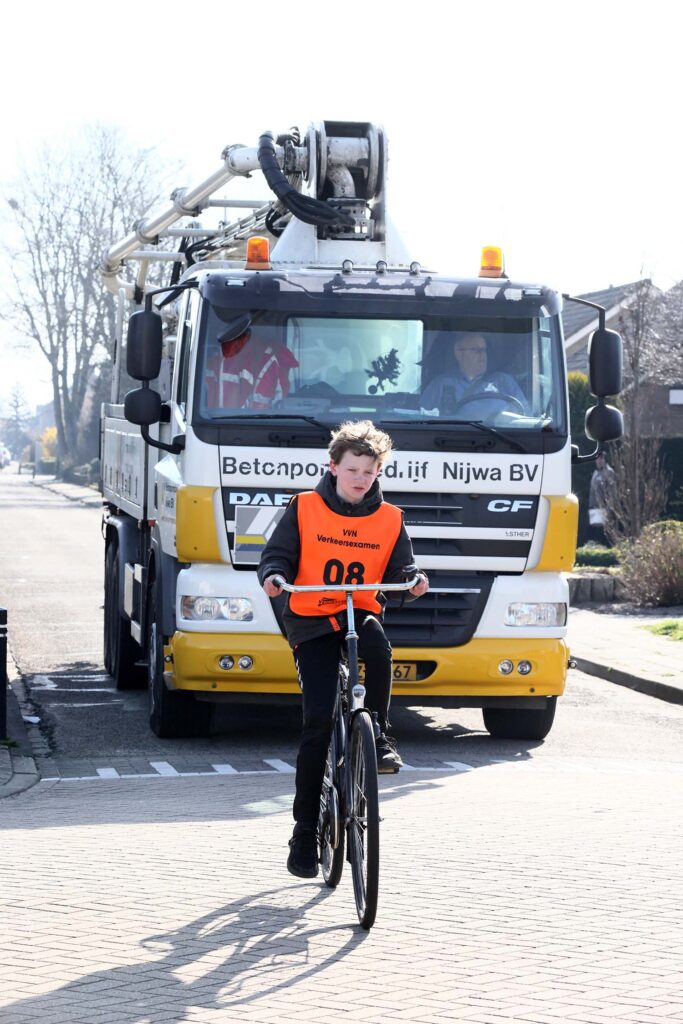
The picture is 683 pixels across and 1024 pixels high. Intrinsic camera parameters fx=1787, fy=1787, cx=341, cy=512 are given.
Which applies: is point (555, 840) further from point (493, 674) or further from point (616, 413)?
point (616, 413)

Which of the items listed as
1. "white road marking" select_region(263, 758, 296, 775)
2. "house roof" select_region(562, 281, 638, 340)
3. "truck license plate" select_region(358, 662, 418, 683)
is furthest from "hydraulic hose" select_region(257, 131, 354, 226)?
"house roof" select_region(562, 281, 638, 340)

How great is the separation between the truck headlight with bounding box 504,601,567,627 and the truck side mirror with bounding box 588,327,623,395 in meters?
1.27

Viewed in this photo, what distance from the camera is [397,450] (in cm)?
1020

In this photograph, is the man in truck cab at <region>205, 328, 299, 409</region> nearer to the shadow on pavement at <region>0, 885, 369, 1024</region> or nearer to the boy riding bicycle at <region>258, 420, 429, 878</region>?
the boy riding bicycle at <region>258, 420, 429, 878</region>

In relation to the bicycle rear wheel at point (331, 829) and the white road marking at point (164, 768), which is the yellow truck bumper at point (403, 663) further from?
the bicycle rear wheel at point (331, 829)

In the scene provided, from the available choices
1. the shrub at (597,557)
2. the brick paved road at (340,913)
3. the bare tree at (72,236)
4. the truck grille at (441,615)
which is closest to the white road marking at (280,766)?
the brick paved road at (340,913)

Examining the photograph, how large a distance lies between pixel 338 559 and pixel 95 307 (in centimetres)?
7547

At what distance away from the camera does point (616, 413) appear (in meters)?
Answer: 10.6

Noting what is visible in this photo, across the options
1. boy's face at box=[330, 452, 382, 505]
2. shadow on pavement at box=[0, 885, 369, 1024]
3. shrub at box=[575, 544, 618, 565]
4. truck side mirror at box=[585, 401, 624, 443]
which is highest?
truck side mirror at box=[585, 401, 624, 443]

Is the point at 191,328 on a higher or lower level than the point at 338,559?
higher

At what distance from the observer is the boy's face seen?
253 inches

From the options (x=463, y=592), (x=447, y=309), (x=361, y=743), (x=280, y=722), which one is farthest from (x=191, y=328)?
(x=361, y=743)

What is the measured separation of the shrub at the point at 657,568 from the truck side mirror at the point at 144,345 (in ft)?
37.3

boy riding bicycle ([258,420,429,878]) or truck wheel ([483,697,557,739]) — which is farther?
truck wheel ([483,697,557,739])
